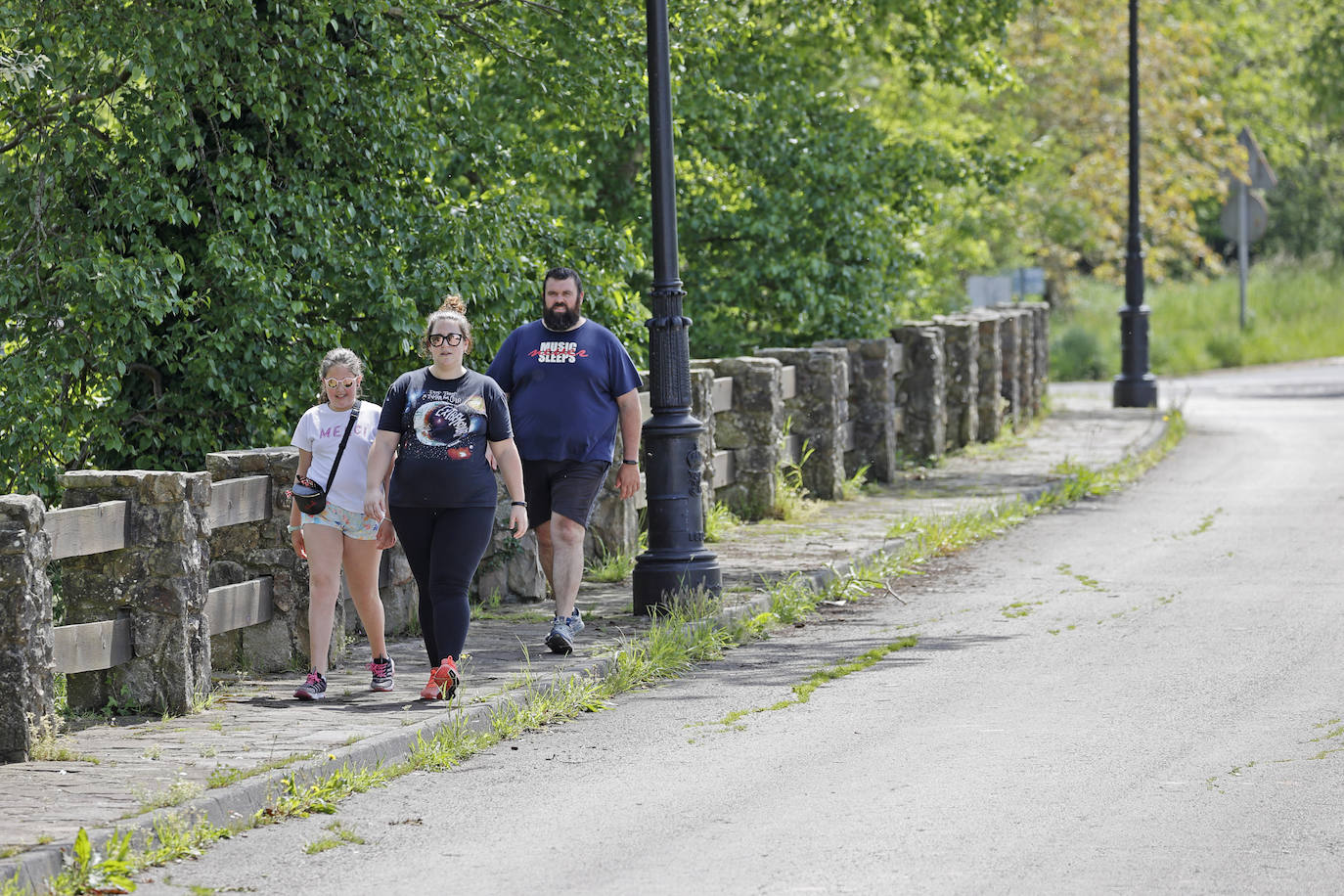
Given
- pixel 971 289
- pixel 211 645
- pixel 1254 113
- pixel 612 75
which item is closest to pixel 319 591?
pixel 211 645

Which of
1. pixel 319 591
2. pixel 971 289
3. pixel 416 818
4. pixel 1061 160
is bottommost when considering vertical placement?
pixel 416 818

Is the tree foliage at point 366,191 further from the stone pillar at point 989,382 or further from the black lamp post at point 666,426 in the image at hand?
the black lamp post at point 666,426

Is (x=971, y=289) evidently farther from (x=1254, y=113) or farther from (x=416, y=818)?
(x=416, y=818)

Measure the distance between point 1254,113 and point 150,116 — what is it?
103 ft

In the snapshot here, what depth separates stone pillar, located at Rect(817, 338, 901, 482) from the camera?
16969 millimetres

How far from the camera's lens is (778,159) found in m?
18.9

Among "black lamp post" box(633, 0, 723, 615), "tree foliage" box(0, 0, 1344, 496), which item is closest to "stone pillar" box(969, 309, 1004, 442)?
"tree foliage" box(0, 0, 1344, 496)

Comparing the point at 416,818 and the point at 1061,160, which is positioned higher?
the point at 1061,160

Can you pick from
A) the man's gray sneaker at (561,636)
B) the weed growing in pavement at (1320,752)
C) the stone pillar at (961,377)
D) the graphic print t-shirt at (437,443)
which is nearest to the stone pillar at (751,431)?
the man's gray sneaker at (561,636)

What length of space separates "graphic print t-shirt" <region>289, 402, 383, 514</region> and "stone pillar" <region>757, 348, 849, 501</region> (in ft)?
24.2

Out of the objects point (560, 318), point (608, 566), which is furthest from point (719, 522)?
point (560, 318)

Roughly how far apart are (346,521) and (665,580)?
236cm

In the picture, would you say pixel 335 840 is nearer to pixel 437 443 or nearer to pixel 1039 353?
pixel 437 443

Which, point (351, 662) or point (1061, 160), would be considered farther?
point (1061, 160)
